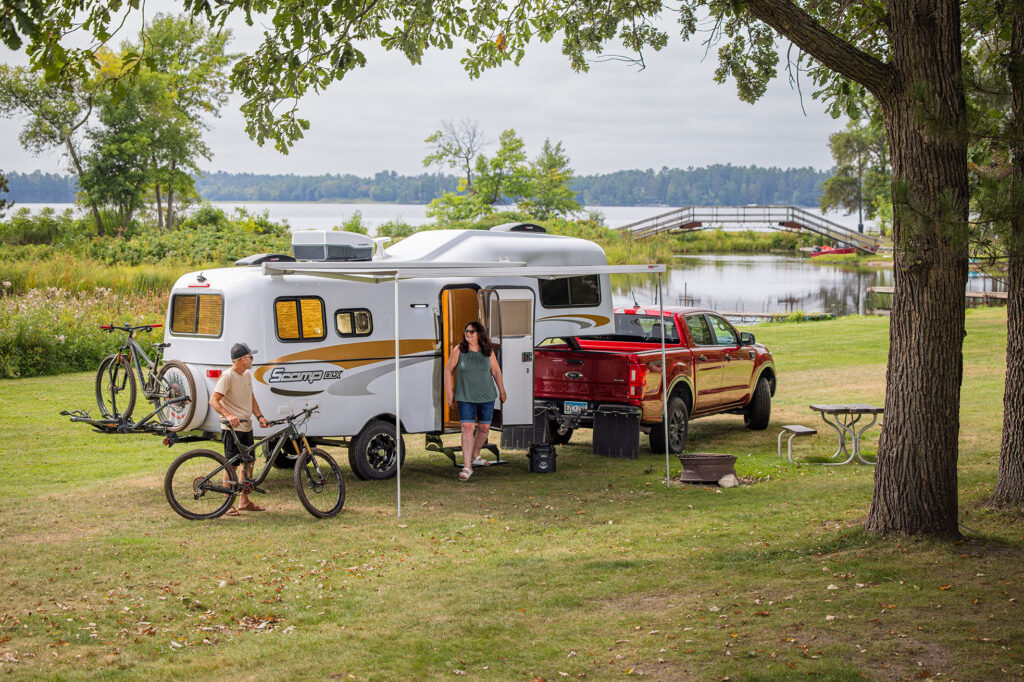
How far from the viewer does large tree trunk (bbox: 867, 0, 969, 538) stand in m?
7.61

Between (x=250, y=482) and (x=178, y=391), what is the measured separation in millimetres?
1393

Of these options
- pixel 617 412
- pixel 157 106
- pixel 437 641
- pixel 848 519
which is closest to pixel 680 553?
pixel 848 519

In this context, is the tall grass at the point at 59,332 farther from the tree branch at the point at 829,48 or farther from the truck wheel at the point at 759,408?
the tree branch at the point at 829,48

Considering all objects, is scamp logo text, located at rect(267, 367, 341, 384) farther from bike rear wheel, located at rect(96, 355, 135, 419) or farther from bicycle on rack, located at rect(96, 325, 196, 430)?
bike rear wheel, located at rect(96, 355, 135, 419)

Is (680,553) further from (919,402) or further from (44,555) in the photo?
(44,555)


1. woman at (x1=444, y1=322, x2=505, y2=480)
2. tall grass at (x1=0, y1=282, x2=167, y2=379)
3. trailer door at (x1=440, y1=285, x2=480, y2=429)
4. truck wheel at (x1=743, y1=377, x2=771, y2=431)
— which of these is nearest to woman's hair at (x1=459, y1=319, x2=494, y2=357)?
woman at (x1=444, y1=322, x2=505, y2=480)

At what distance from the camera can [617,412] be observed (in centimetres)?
1247

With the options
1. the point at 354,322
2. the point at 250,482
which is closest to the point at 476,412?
the point at 354,322

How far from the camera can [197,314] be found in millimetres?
10617

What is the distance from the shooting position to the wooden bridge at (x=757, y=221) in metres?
68.9

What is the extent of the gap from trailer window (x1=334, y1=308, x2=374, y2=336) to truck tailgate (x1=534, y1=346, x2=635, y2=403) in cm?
245

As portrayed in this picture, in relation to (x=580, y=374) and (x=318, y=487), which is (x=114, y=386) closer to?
(x=318, y=487)

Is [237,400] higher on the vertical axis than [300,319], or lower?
lower

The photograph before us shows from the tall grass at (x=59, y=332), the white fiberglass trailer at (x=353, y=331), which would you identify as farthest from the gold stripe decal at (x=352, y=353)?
the tall grass at (x=59, y=332)
